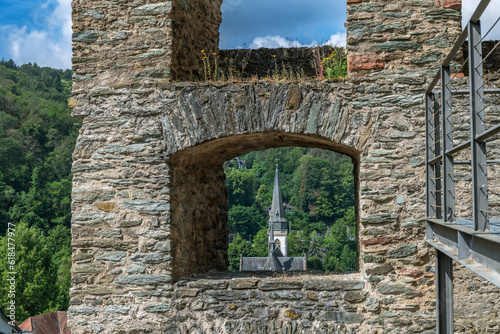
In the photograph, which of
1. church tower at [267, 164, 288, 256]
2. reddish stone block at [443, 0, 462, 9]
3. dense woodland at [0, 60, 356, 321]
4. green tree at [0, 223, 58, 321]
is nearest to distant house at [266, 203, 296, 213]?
dense woodland at [0, 60, 356, 321]

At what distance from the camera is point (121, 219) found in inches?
178

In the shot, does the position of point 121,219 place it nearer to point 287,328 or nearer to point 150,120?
point 150,120

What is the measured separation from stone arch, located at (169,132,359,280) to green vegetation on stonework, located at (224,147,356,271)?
120ft

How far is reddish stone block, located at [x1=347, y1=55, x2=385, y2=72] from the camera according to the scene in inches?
171

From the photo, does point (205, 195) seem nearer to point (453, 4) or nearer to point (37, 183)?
point (453, 4)

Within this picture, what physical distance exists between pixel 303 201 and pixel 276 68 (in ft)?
153

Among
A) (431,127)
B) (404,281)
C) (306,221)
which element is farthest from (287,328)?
(306,221)

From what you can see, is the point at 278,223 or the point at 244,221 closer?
the point at 278,223

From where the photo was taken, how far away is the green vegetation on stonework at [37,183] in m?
20.7

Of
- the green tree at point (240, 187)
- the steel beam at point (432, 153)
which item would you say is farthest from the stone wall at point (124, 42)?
the green tree at point (240, 187)

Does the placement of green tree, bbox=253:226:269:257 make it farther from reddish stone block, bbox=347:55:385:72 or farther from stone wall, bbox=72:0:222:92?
reddish stone block, bbox=347:55:385:72

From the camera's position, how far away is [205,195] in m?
5.60

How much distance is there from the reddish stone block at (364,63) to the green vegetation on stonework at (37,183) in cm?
1939

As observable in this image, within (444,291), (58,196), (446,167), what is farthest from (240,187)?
(446,167)
